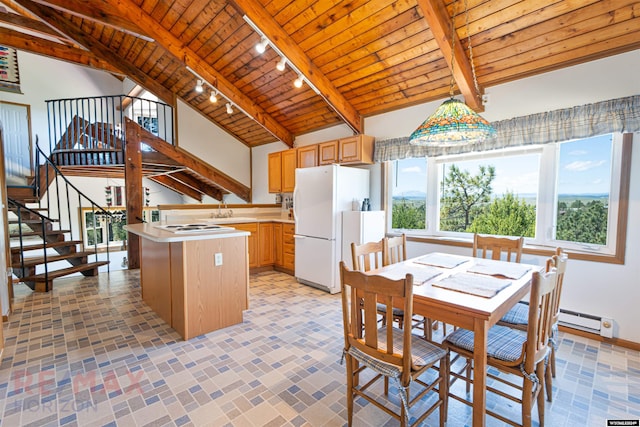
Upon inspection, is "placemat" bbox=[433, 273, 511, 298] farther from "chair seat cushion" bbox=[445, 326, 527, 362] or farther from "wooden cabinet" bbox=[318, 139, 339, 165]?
"wooden cabinet" bbox=[318, 139, 339, 165]

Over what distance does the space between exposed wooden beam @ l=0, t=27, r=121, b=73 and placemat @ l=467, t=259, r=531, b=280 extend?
6553 mm

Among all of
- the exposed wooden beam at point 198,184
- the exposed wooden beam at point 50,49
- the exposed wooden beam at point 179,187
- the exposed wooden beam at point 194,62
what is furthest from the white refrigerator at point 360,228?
the exposed wooden beam at point 179,187

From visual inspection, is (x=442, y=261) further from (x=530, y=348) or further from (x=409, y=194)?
(x=409, y=194)

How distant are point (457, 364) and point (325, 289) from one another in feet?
6.70

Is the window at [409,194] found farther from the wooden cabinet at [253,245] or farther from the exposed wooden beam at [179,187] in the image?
the exposed wooden beam at [179,187]

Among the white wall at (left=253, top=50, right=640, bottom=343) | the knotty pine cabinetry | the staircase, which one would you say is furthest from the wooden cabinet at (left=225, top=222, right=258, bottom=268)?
the white wall at (left=253, top=50, right=640, bottom=343)

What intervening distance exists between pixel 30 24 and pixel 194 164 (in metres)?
3.05

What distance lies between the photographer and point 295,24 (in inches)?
130

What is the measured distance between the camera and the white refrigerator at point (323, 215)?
3908 millimetres

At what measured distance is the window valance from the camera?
2.41 meters

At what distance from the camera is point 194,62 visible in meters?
4.22

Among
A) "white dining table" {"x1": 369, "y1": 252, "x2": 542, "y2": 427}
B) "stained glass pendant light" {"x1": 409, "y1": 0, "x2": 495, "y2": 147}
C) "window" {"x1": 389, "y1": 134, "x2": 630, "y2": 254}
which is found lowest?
"white dining table" {"x1": 369, "y1": 252, "x2": 542, "y2": 427}

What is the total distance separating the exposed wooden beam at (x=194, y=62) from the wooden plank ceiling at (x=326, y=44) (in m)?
0.01

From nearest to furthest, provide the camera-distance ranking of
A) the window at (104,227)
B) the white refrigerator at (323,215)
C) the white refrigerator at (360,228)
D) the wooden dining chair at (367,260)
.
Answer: the wooden dining chair at (367,260)
the white refrigerator at (360,228)
the white refrigerator at (323,215)
the window at (104,227)
